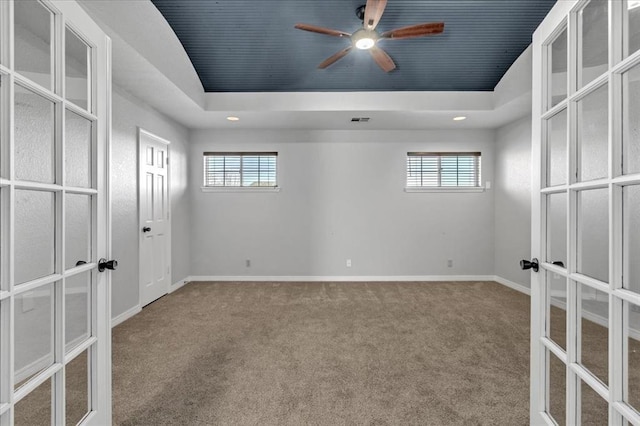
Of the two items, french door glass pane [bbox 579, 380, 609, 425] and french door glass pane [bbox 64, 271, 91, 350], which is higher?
french door glass pane [bbox 64, 271, 91, 350]

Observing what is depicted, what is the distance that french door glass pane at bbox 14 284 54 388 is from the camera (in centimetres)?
101

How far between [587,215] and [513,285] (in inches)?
145

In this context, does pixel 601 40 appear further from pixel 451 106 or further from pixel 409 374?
pixel 451 106

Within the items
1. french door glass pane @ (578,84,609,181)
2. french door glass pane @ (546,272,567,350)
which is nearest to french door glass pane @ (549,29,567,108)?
french door glass pane @ (578,84,609,181)

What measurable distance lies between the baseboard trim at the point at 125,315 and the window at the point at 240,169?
2.04 meters

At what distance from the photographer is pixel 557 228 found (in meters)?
1.18

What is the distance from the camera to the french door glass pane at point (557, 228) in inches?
44.7

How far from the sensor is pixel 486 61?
3309mm

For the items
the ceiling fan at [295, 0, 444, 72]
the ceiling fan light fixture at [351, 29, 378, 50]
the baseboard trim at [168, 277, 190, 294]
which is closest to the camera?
the ceiling fan at [295, 0, 444, 72]

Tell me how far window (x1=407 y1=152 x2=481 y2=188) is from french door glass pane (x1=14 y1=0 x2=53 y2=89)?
4.26m

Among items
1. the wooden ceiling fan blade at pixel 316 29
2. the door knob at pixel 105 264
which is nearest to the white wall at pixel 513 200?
the wooden ceiling fan blade at pixel 316 29

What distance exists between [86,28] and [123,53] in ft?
4.52

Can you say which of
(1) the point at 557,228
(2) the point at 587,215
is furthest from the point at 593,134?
(1) the point at 557,228

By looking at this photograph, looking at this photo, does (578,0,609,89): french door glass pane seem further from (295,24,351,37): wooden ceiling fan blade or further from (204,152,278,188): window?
(204,152,278,188): window
